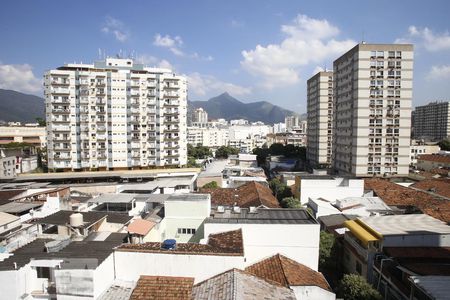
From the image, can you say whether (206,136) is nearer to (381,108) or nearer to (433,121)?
(433,121)

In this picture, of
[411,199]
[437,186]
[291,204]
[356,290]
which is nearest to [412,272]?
[356,290]

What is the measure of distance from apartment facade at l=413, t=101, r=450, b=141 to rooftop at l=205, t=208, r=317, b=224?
425 feet

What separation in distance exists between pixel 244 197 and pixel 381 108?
104 ft

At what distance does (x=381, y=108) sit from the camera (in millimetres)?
52312

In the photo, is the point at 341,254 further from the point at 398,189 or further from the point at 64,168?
the point at 64,168

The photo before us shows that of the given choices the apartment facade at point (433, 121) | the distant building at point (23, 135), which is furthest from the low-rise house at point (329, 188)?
the apartment facade at point (433, 121)

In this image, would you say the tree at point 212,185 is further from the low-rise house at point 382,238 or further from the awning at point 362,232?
the awning at point 362,232

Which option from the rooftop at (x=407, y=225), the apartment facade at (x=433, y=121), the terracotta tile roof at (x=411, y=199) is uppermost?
the apartment facade at (x=433, y=121)

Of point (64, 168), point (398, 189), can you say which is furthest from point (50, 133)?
point (398, 189)

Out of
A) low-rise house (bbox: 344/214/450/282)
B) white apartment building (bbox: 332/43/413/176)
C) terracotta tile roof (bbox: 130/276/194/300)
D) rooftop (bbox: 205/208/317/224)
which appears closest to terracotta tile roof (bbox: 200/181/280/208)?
rooftop (bbox: 205/208/317/224)

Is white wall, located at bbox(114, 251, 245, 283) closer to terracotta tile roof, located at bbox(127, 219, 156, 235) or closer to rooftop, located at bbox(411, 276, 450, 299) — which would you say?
terracotta tile roof, located at bbox(127, 219, 156, 235)

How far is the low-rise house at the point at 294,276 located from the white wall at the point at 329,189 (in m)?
20.3

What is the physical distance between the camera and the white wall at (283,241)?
60.0 ft

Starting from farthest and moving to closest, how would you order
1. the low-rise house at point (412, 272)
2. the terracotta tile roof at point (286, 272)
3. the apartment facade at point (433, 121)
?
the apartment facade at point (433, 121)
the terracotta tile roof at point (286, 272)
the low-rise house at point (412, 272)
